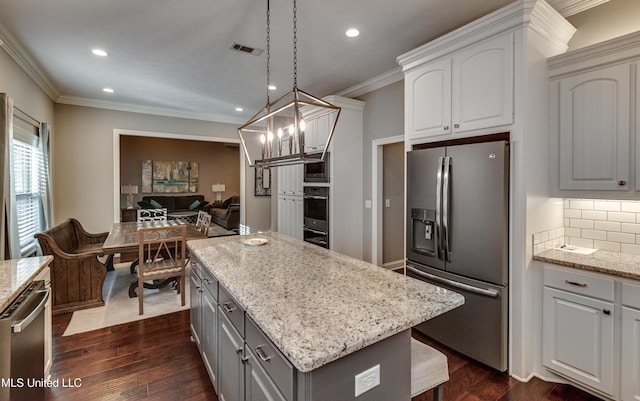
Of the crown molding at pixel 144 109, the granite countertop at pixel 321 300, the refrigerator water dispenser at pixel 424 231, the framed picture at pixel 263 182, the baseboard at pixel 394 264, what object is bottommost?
the baseboard at pixel 394 264

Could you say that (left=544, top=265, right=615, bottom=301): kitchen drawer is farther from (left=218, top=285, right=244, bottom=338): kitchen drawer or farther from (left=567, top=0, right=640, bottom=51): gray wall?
(left=218, top=285, right=244, bottom=338): kitchen drawer

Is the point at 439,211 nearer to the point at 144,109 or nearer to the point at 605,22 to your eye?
the point at 605,22

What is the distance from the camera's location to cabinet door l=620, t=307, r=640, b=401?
5.81 feet

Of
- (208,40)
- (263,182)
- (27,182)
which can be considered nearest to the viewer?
(208,40)

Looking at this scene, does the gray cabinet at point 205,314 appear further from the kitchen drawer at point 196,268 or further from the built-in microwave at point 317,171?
the built-in microwave at point 317,171

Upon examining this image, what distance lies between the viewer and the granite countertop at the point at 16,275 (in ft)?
4.90

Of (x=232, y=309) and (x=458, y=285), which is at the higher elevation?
(x=232, y=309)

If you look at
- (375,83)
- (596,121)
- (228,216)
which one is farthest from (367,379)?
(228,216)

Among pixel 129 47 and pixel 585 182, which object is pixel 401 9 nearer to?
pixel 585 182

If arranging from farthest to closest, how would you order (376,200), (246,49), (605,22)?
(376,200) → (246,49) → (605,22)

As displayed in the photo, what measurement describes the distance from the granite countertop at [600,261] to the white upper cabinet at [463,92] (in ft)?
3.35

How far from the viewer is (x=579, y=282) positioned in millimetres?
1997

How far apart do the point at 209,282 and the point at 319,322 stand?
1151 millimetres

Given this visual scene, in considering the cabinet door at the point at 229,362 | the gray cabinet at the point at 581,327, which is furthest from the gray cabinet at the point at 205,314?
the gray cabinet at the point at 581,327
